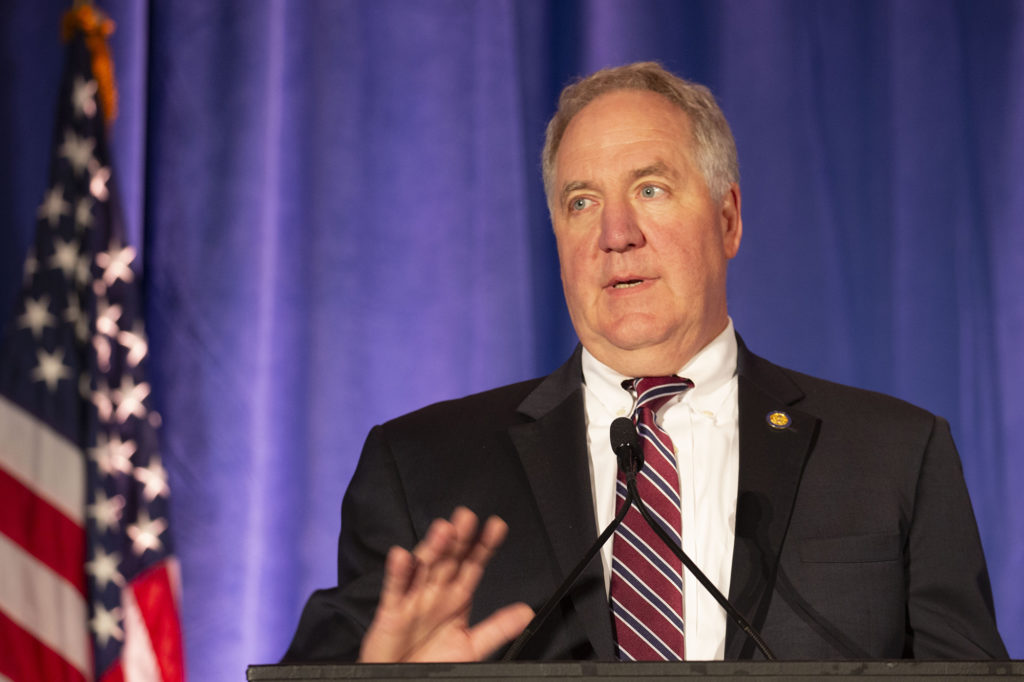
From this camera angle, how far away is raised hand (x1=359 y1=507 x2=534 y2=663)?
47.3 inches

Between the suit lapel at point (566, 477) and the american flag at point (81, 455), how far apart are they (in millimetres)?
1060

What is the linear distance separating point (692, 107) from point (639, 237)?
302 millimetres

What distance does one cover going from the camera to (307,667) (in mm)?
945

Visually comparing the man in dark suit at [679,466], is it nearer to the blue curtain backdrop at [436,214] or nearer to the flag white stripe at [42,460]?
the blue curtain backdrop at [436,214]

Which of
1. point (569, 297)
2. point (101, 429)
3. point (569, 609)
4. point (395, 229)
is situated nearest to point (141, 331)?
point (101, 429)

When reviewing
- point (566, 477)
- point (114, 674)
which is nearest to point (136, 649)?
point (114, 674)

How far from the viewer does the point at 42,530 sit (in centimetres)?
231

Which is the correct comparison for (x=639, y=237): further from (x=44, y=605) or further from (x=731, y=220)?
(x=44, y=605)

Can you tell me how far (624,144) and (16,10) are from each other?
5.42 ft

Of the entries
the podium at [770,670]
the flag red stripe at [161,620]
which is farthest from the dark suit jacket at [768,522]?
the flag red stripe at [161,620]

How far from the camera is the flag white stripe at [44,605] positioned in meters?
2.27

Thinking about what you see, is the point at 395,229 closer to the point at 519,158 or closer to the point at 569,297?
the point at 519,158

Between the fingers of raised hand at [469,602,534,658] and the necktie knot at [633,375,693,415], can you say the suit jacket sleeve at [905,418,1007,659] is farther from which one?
the fingers of raised hand at [469,602,534,658]

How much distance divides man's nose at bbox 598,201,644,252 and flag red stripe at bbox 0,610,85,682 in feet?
4.99
